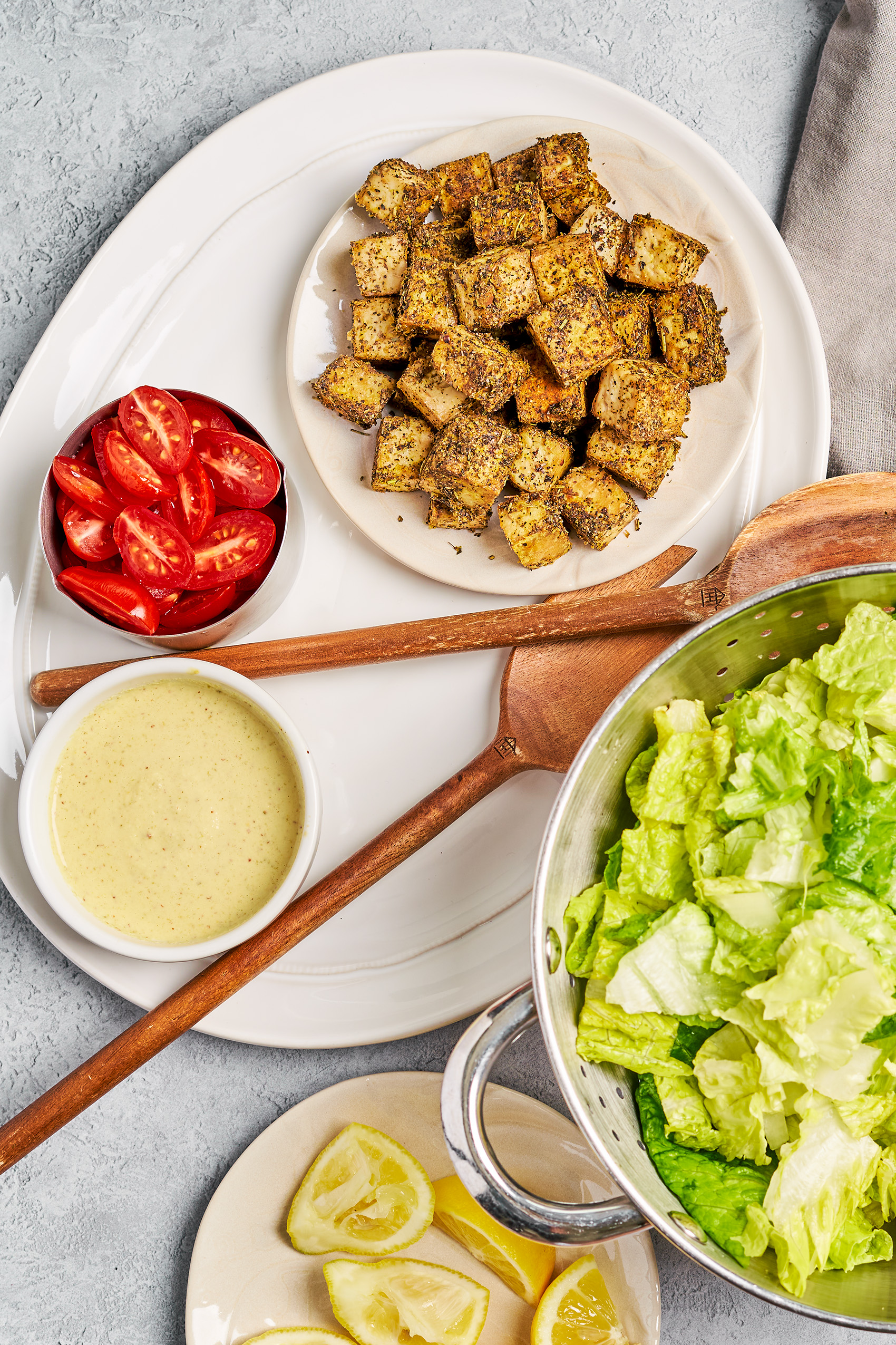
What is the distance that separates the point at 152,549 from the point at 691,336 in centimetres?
101

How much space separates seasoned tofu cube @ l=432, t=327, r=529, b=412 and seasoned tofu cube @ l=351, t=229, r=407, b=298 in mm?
152

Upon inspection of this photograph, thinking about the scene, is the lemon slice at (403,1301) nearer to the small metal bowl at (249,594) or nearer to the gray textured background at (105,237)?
the gray textured background at (105,237)

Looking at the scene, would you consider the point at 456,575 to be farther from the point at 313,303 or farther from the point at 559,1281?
the point at 559,1281

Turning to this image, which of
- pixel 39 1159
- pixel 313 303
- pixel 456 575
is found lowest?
pixel 39 1159

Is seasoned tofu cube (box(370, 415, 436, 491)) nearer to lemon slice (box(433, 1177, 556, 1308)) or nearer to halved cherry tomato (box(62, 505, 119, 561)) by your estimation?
halved cherry tomato (box(62, 505, 119, 561))

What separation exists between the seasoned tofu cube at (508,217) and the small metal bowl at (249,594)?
527mm

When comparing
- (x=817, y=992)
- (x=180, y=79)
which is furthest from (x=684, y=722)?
(x=180, y=79)

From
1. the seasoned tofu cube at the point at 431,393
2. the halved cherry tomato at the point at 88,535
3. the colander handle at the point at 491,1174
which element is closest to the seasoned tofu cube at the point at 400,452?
the seasoned tofu cube at the point at 431,393

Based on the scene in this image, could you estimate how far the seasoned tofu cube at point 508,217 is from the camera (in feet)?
5.34

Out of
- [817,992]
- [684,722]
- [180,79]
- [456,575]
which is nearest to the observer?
[817,992]

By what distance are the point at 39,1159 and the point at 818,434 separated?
6.85ft

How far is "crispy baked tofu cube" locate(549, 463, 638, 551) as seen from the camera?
5.44ft

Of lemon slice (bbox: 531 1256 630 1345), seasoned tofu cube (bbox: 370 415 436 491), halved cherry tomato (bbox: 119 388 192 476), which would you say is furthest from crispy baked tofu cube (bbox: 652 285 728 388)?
lemon slice (bbox: 531 1256 630 1345)

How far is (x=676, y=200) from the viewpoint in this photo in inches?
67.5
